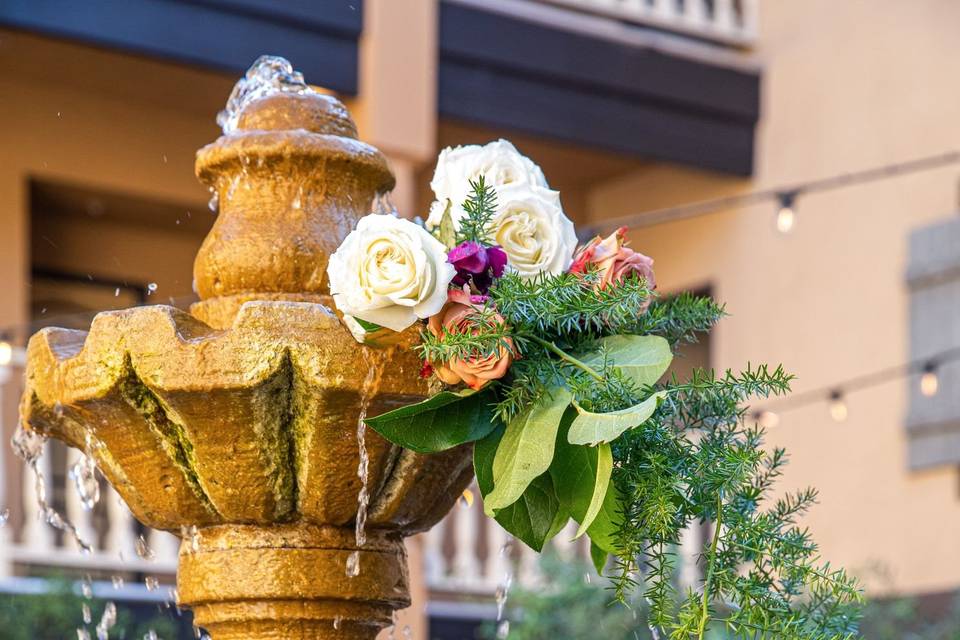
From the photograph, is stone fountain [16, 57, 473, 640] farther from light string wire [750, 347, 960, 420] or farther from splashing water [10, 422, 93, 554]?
light string wire [750, 347, 960, 420]

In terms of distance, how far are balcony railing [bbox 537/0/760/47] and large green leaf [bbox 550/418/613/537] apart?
265 inches

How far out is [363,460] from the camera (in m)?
2.23

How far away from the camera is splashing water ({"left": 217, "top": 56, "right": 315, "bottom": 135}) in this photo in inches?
106

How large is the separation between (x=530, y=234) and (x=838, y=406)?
6.24 metres

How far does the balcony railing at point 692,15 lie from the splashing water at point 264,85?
5.90 meters

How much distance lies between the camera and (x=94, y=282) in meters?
9.25

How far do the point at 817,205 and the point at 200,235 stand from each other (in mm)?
3800

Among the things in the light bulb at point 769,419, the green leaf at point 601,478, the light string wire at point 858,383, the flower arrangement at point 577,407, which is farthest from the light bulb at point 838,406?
the green leaf at point 601,478

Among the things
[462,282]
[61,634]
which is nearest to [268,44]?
[61,634]

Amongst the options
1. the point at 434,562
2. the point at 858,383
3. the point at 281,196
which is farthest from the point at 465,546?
the point at 281,196

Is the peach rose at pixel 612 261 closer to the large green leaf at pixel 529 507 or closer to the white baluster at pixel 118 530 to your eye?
the large green leaf at pixel 529 507

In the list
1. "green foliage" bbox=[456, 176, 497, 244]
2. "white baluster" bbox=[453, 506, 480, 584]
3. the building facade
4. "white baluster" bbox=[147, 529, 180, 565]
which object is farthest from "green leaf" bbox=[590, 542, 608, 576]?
"white baluster" bbox=[453, 506, 480, 584]

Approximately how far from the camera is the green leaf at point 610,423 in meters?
1.89

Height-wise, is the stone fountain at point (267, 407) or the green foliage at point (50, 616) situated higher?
the stone fountain at point (267, 407)
